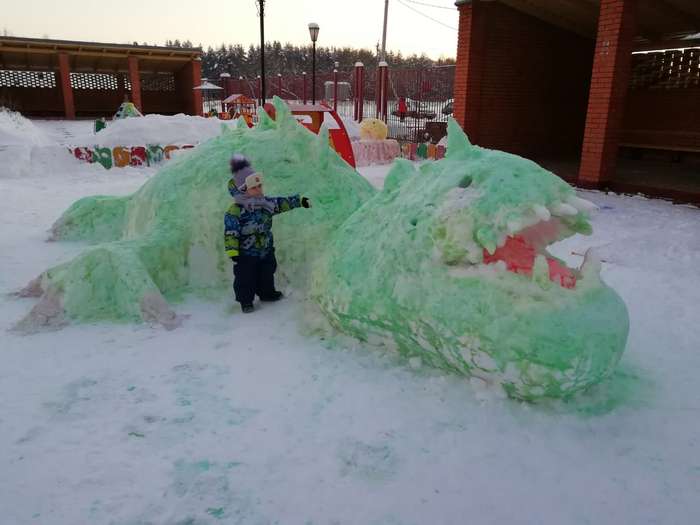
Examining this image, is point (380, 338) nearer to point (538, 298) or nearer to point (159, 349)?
point (538, 298)

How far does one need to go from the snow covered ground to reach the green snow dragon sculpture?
0.78ft

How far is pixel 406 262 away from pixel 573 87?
486 inches

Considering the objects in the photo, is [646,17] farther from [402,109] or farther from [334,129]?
[402,109]

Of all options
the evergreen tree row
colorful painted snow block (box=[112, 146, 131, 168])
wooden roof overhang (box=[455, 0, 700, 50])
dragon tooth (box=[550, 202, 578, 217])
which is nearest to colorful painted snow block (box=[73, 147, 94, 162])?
colorful painted snow block (box=[112, 146, 131, 168])

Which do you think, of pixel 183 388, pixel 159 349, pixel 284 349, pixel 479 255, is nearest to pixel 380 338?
pixel 284 349

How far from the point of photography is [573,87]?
13.3m

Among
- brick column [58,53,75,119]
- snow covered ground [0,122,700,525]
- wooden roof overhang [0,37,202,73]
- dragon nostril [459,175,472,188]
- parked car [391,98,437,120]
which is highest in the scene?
wooden roof overhang [0,37,202,73]

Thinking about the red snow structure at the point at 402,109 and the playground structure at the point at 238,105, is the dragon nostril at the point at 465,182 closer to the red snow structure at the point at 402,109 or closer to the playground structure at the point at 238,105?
the red snow structure at the point at 402,109

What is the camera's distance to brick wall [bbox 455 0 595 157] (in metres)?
11.3

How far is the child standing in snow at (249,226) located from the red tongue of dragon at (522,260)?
1652 millimetres

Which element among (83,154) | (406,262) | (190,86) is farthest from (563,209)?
(190,86)

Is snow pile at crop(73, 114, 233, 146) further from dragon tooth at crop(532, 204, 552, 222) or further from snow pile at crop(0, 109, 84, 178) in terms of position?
dragon tooth at crop(532, 204, 552, 222)

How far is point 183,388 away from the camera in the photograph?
3000mm

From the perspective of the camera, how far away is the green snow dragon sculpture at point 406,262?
2.63 metres
